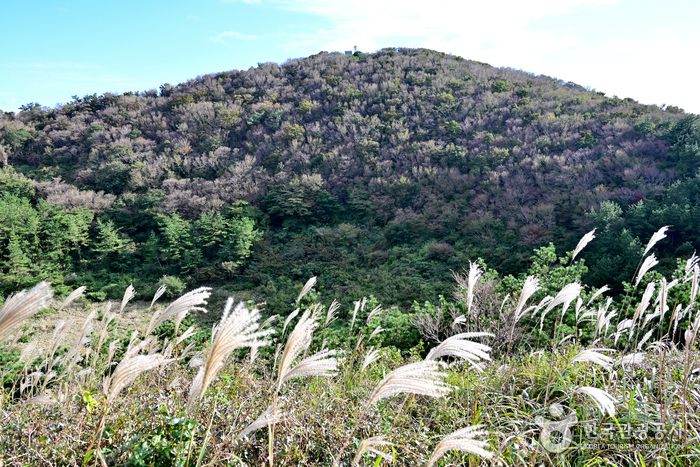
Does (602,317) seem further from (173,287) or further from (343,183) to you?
(343,183)

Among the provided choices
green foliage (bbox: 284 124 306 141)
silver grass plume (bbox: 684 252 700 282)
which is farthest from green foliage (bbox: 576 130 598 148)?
silver grass plume (bbox: 684 252 700 282)

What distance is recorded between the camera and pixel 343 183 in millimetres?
18359

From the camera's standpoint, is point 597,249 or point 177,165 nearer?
point 597,249

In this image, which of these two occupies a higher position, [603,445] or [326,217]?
[603,445]

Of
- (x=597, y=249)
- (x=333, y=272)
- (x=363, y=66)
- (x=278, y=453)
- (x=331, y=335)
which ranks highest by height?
(x=363, y=66)

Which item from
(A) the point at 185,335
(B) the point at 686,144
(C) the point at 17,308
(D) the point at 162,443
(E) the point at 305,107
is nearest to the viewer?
(C) the point at 17,308

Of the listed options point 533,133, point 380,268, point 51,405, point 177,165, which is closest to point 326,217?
point 380,268

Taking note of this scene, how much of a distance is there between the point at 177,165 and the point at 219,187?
155 inches

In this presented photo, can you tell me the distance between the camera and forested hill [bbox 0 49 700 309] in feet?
39.4

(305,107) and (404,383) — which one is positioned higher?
(305,107)

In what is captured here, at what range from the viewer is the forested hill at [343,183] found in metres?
12.0

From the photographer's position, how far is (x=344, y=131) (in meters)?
21.9

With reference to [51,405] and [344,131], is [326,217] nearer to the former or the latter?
[344,131]

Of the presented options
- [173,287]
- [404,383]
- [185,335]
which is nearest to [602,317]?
[404,383]
